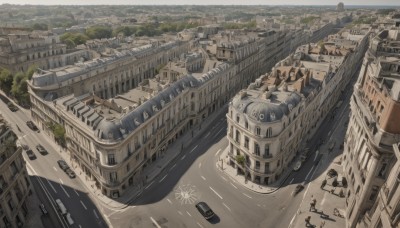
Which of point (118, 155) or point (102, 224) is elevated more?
point (118, 155)

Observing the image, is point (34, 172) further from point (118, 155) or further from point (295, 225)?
point (295, 225)

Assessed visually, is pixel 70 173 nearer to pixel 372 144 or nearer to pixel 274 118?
pixel 274 118

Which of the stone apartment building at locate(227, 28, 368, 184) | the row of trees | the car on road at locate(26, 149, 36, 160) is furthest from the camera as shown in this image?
the row of trees

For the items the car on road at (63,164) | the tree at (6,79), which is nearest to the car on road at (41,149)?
the car on road at (63,164)

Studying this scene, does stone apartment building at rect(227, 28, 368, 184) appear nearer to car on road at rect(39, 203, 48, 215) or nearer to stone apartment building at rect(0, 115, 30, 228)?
car on road at rect(39, 203, 48, 215)

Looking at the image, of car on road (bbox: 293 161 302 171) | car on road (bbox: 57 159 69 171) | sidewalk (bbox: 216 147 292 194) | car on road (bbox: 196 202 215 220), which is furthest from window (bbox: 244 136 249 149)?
car on road (bbox: 57 159 69 171)

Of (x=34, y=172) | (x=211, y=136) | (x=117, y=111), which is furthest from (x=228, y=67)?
(x=34, y=172)
